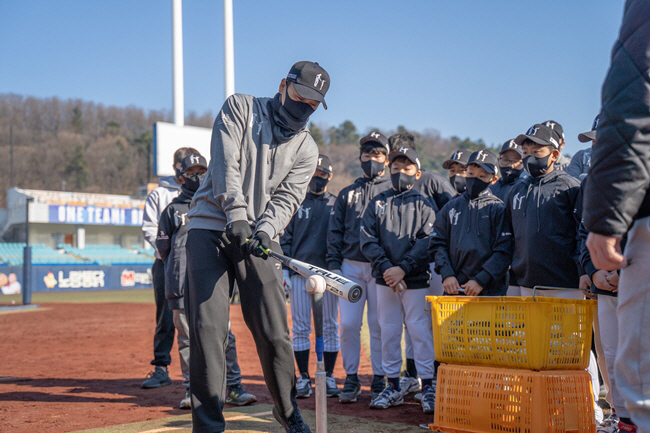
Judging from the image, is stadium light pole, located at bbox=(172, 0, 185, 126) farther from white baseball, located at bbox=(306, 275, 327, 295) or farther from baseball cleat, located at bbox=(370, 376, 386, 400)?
white baseball, located at bbox=(306, 275, 327, 295)

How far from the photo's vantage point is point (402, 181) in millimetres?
6062

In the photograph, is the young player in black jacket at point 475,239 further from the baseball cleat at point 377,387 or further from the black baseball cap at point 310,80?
the black baseball cap at point 310,80

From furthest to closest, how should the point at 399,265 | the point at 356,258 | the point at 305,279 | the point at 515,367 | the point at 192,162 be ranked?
the point at 305,279
the point at 356,258
the point at 192,162
the point at 399,265
the point at 515,367

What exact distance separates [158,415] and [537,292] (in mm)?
3338

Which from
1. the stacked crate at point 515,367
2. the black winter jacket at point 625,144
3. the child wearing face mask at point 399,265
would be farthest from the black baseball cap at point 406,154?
the black winter jacket at point 625,144

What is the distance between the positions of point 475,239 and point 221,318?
8.12 feet

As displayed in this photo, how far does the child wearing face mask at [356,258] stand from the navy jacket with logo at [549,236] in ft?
5.68

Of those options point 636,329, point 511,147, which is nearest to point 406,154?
point 511,147

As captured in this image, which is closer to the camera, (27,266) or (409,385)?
(409,385)

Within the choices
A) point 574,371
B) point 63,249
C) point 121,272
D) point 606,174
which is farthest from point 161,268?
point 63,249

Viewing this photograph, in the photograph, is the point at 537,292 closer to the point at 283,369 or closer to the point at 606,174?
the point at 283,369

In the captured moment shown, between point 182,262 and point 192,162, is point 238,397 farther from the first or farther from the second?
point 192,162

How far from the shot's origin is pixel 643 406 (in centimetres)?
222

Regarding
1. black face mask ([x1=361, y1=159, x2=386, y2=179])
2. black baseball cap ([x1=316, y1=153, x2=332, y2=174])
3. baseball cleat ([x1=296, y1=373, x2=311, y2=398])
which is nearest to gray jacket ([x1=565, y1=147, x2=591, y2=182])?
black face mask ([x1=361, y1=159, x2=386, y2=179])
